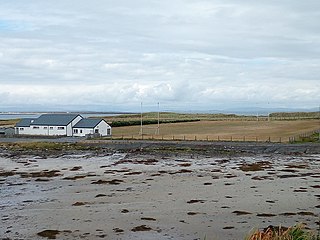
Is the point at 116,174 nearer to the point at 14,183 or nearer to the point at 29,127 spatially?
the point at 14,183

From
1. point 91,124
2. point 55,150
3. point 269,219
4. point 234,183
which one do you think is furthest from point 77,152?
point 269,219

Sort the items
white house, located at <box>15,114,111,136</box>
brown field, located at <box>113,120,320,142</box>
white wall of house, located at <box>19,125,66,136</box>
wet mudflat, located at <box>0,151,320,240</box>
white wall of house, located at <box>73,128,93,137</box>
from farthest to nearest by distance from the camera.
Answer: white wall of house, located at <box>19,125,66,136</box> → white house, located at <box>15,114,111,136</box> → white wall of house, located at <box>73,128,93,137</box> → brown field, located at <box>113,120,320,142</box> → wet mudflat, located at <box>0,151,320,240</box>

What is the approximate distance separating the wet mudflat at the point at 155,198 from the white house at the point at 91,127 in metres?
20.4

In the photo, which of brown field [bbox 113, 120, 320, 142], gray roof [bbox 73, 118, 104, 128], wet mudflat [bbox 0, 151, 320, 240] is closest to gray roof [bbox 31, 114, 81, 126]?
gray roof [bbox 73, 118, 104, 128]

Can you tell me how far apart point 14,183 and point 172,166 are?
11.1 m

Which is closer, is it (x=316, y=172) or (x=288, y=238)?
(x=288, y=238)

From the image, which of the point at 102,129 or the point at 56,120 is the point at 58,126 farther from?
the point at 102,129

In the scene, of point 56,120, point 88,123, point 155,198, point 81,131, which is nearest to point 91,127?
point 88,123

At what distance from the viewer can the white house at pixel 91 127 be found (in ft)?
185

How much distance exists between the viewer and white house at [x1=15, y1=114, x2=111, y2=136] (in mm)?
57209

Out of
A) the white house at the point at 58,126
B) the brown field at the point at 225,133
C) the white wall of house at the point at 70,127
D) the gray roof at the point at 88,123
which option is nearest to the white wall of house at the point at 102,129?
the white house at the point at 58,126

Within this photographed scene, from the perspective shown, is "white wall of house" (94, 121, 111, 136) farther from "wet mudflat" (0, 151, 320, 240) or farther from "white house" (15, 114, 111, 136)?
"wet mudflat" (0, 151, 320, 240)

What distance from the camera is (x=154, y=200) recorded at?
20.3m

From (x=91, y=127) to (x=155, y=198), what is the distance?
120ft
